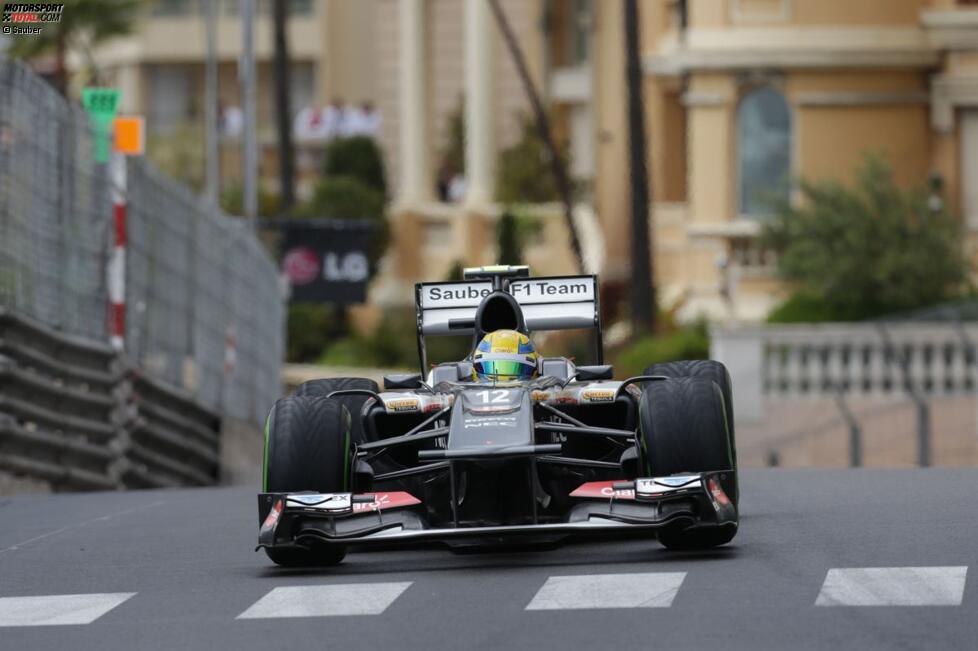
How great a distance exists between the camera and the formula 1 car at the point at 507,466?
1356 cm

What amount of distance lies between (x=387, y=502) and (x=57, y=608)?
195 cm

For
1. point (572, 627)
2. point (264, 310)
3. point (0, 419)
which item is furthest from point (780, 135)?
point (572, 627)

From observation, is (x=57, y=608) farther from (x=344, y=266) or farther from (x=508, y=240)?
(x=508, y=240)

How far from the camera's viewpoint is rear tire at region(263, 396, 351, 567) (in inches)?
551

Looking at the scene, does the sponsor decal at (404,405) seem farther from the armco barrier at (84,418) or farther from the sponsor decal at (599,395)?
the armco barrier at (84,418)

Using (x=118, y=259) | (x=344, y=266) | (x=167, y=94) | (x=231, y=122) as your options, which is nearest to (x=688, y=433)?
(x=118, y=259)

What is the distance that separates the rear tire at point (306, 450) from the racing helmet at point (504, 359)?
1.00 metres

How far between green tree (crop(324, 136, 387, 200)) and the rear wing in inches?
1790

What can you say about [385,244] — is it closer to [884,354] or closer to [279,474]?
[884,354]

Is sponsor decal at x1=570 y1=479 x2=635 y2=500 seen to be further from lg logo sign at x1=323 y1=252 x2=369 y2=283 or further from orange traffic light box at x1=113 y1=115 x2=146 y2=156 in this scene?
lg logo sign at x1=323 y1=252 x2=369 y2=283

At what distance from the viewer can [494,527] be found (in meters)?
13.6

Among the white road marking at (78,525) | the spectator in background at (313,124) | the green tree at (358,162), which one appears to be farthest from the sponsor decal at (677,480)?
the spectator in background at (313,124)

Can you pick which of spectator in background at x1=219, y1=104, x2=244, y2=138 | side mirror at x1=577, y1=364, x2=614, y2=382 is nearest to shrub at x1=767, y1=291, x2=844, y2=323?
side mirror at x1=577, y1=364, x2=614, y2=382

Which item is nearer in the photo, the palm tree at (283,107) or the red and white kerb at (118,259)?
the red and white kerb at (118,259)
